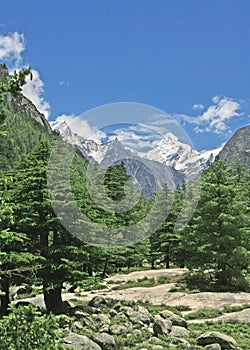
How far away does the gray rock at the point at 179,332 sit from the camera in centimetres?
1454

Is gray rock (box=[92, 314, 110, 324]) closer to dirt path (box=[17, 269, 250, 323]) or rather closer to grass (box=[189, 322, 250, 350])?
grass (box=[189, 322, 250, 350])

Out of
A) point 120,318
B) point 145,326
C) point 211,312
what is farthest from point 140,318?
point 211,312

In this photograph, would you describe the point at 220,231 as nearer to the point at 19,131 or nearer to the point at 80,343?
the point at 80,343

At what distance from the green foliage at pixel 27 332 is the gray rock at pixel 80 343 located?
5.77 metres

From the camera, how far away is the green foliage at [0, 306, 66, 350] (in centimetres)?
551

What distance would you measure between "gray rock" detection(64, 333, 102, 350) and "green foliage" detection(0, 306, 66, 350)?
5770 millimetres

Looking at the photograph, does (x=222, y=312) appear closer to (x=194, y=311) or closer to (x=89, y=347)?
(x=194, y=311)

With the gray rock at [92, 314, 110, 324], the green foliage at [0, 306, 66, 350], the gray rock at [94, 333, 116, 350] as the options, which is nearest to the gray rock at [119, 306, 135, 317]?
the gray rock at [92, 314, 110, 324]

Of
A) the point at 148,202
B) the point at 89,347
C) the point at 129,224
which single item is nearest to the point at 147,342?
the point at 89,347

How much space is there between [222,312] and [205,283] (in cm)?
744

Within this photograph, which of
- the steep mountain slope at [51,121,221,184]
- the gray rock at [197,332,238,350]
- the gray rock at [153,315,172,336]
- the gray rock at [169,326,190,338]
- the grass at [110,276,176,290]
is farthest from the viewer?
the grass at [110,276,176,290]

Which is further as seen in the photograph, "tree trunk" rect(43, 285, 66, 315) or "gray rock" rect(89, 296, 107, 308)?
"gray rock" rect(89, 296, 107, 308)

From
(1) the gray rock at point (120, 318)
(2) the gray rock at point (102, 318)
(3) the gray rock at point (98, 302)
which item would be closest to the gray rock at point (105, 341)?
(2) the gray rock at point (102, 318)

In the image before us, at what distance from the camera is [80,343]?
37.1 ft
